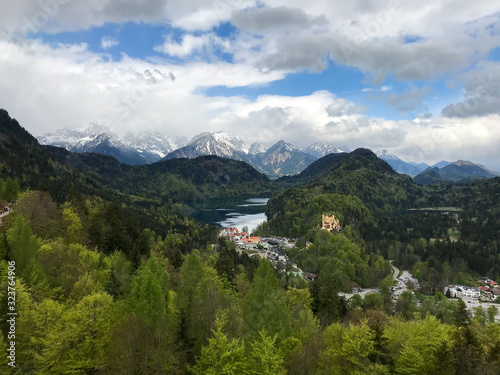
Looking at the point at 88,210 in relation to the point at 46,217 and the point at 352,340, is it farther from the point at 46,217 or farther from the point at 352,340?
the point at 352,340

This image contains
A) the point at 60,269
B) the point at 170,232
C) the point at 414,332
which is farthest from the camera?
the point at 170,232

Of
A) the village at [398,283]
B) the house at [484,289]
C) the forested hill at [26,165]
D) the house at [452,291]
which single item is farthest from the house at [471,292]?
the forested hill at [26,165]

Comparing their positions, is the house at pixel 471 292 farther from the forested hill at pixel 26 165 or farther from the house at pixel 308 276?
the forested hill at pixel 26 165

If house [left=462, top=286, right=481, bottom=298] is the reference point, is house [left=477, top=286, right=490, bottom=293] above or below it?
below

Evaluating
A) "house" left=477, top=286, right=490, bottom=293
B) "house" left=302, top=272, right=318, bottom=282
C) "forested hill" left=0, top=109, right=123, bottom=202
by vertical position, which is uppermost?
"forested hill" left=0, top=109, right=123, bottom=202

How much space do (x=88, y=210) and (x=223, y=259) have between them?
37111 mm

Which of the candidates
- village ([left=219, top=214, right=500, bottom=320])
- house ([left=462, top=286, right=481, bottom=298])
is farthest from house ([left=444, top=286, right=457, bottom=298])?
house ([left=462, top=286, right=481, bottom=298])

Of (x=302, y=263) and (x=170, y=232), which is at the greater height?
(x=170, y=232)

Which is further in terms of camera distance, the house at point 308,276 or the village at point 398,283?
the house at point 308,276

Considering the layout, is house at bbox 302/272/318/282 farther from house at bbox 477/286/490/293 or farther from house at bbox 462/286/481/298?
house at bbox 477/286/490/293

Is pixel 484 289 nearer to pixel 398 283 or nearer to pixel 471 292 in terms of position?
pixel 471 292

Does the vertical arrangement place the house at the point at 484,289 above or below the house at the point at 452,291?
below

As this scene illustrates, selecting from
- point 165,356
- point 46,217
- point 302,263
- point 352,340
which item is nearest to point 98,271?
point 165,356

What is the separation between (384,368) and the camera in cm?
2886
